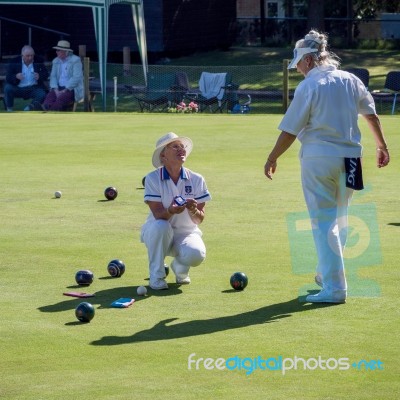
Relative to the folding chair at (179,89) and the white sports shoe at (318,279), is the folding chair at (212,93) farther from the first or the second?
the white sports shoe at (318,279)

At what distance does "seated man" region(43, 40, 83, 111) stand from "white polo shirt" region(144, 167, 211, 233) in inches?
775

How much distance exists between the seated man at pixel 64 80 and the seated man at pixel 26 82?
377 millimetres

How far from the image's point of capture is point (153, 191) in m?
10.1

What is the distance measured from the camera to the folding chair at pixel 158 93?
31.4 m

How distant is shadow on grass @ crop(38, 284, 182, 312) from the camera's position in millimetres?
9398

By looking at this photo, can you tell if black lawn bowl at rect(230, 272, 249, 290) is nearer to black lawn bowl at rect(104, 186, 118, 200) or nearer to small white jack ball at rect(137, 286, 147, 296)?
small white jack ball at rect(137, 286, 147, 296)

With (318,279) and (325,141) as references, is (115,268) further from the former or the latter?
(325,141)

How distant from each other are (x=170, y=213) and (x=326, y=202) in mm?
1356

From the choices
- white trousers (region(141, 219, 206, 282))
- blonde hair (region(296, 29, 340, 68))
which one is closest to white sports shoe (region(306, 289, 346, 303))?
white trousers (region(141, 219, 206, 282))

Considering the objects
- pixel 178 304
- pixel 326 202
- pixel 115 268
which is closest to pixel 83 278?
pixel 115 268

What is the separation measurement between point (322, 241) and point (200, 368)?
6.75 feet

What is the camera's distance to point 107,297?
9.77 meters

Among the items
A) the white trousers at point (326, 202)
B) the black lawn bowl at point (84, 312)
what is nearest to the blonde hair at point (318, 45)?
the white trousers at point (326, 202)

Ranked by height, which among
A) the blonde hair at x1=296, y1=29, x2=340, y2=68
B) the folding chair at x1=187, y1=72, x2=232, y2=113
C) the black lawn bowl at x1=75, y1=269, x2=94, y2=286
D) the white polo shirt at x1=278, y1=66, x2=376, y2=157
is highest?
A: the blonde hair at x1=296, y1=29, x2=340, y2=68
